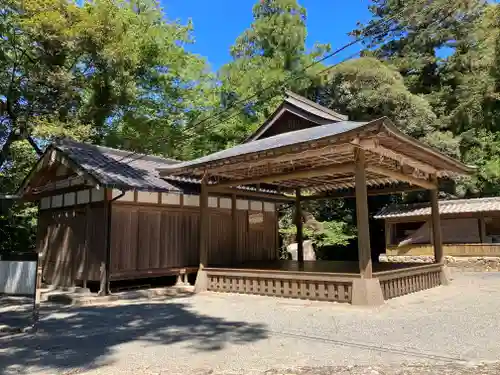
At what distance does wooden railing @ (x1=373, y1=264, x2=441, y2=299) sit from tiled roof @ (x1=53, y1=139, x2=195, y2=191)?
249 inches

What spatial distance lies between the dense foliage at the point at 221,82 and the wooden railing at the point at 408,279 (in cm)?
937

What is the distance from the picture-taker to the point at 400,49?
2738cm

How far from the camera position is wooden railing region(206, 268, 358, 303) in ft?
28.7

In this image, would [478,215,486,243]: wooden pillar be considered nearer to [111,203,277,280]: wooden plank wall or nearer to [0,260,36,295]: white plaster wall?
[111,203,277,280]: wooden plank wall

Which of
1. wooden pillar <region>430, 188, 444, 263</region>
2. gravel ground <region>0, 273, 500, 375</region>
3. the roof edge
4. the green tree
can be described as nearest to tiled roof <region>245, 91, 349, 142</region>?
the roof edge

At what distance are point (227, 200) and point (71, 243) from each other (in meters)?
5.02

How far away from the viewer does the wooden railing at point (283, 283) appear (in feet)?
28.7

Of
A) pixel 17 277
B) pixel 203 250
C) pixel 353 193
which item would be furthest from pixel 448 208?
pixel 17 277

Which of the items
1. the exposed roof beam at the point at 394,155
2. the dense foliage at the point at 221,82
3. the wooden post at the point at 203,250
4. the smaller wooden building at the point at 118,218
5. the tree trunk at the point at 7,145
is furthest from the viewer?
the dense foliage at the point at 221,82

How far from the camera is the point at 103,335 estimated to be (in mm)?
6195

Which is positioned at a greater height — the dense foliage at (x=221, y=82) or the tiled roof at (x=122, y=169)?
the dense foliage at (x=221, y=82)

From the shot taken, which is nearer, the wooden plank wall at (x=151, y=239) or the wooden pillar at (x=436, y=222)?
the wooden plank wall at (x=151, y=239)

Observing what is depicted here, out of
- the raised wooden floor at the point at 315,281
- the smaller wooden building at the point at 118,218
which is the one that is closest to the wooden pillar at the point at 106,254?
the smaller wooden building at the point at 118,218

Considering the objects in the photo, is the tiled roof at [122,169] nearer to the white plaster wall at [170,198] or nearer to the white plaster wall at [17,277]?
the white plaster wall at [170,198]
